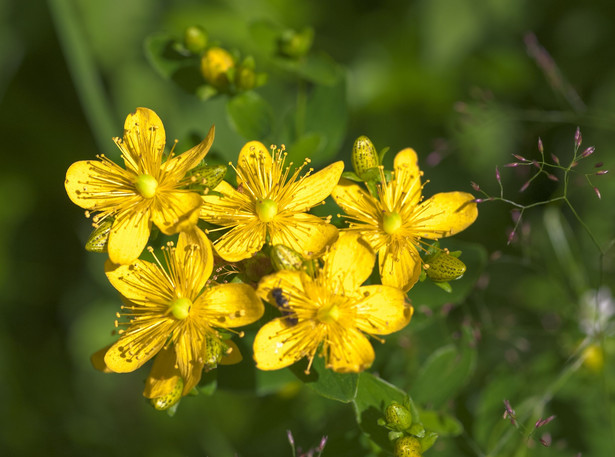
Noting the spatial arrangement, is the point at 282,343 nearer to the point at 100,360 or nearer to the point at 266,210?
the point at 266,210

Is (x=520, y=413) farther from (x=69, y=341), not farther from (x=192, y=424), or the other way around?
(x=69, y=341)

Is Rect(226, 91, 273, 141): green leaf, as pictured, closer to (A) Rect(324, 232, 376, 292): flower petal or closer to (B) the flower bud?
(B) the flower bud

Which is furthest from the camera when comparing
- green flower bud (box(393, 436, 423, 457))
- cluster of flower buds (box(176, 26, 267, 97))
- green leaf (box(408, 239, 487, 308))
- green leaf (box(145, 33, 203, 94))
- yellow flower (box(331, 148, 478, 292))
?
green leaf (box(145, 33, 203, 94))

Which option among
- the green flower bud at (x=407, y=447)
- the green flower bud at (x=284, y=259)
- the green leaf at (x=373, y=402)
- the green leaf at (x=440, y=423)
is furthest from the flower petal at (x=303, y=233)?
the green leaf at (x=440, y=423)

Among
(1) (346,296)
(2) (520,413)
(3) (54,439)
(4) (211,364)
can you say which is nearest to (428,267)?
(1) (346,296)

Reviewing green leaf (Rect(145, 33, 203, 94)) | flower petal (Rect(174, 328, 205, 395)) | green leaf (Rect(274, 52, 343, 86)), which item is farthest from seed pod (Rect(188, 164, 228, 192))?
green leaf (Rect(274, 52, 343, 86))

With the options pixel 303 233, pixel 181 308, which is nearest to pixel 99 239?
pixel 181 308
